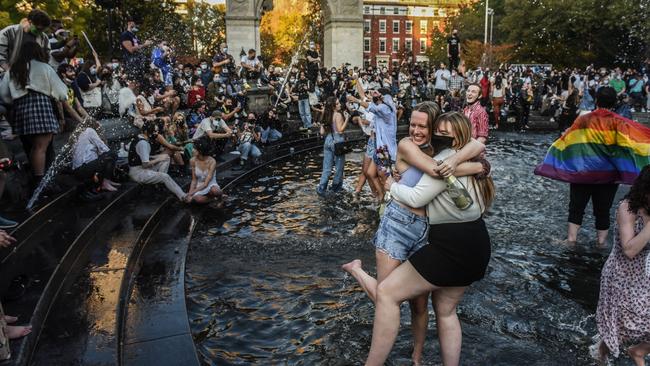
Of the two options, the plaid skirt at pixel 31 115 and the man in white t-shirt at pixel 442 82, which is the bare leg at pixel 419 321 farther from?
the man in white t-shirt at pixel 442 82

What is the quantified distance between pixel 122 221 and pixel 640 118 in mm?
19484

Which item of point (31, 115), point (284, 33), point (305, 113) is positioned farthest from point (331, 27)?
point (284, 33)

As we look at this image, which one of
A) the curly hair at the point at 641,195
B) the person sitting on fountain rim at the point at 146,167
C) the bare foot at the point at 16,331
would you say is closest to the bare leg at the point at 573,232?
the curly hair at the point at 641,195

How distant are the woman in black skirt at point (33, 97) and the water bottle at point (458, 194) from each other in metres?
5.70

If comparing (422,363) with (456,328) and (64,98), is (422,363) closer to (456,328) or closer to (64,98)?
(456,328)

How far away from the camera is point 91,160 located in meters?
7.17

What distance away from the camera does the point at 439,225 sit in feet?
9.91

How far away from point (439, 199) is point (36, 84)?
19.1ft

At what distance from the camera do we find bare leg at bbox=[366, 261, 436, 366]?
313 centimetres

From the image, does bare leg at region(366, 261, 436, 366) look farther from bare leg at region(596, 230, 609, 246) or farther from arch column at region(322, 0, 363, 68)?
arch column at region(322, 0, 363, 68)

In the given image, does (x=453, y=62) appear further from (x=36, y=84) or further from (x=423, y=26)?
(x=423, y=26)

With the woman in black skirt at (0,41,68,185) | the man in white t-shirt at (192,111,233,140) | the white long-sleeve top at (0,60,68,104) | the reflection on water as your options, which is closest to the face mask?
the woman in black skirt at (0,41,68,185)

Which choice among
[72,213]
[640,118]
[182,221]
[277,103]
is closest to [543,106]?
[640,118]

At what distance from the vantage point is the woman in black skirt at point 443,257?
118 inches
